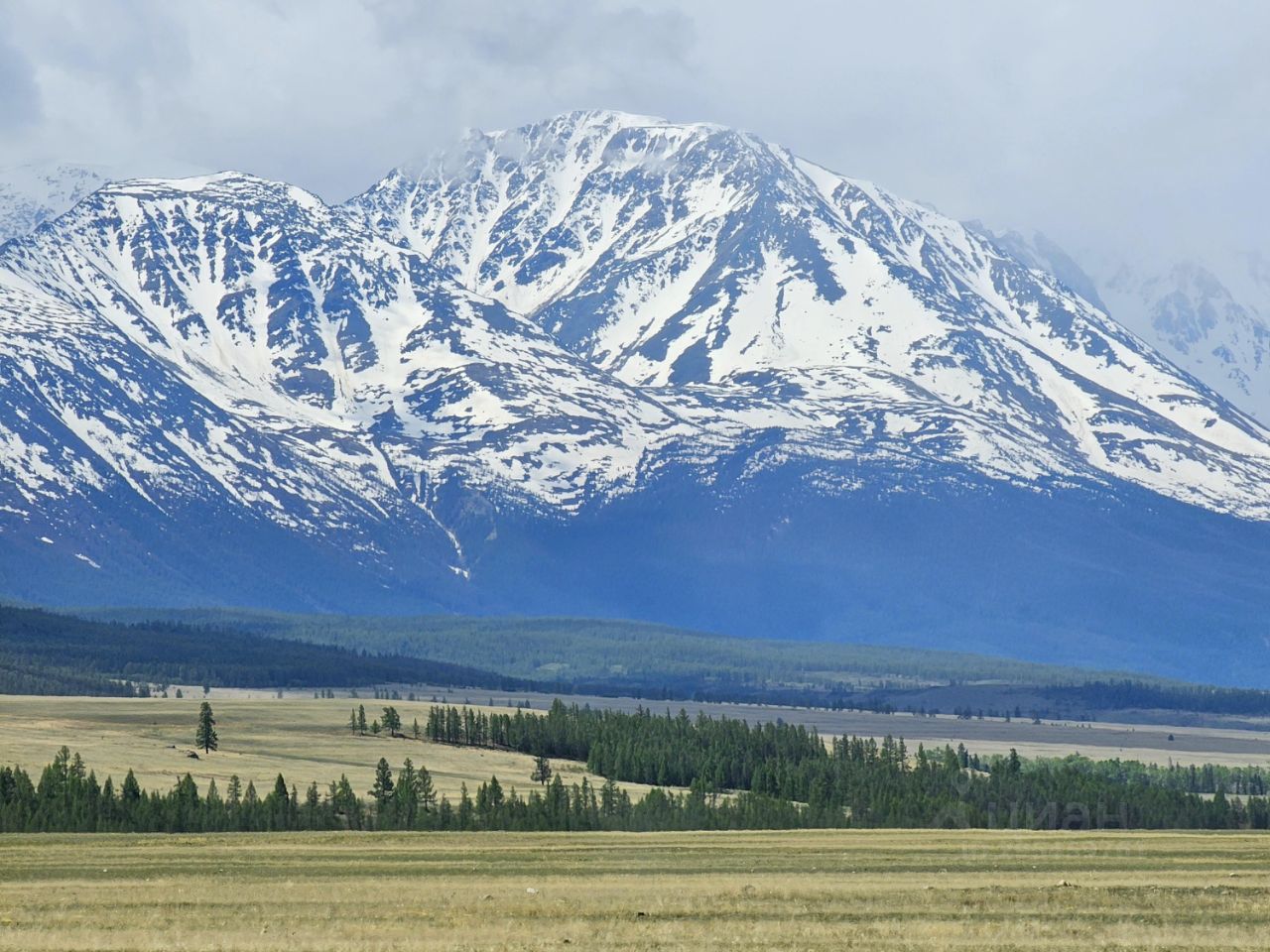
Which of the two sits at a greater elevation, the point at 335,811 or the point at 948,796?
the point at 948,796

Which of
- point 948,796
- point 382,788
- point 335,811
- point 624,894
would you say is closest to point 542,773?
point 948,796

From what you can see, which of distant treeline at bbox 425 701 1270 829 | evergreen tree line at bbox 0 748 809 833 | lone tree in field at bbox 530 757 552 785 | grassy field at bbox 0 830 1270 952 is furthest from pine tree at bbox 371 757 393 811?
lone tree in field at bbox 530 757 552 785

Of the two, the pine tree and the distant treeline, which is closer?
the pine tree

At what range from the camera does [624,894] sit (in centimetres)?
8625

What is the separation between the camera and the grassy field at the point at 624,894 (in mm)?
73625

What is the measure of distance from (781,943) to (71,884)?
31.2 meters

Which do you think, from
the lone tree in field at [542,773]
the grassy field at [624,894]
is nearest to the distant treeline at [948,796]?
the lone tree in field at [542,773]

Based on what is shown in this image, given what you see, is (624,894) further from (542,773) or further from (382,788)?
(542,773)

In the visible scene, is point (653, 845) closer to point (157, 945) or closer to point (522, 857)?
point (522, 857)

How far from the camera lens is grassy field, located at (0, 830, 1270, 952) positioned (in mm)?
73625

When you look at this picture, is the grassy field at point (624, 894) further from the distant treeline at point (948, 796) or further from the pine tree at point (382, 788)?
the distant treeline at point (948, 796)

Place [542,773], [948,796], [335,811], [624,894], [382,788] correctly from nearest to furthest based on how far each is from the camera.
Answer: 1. [624,894]
2. [335,811]
3. [382,788]
4. [948,796]
5. [542,773]

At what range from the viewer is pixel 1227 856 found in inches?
4259

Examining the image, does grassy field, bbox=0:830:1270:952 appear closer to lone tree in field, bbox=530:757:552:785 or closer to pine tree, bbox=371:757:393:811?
pine tree, bbox=371:757:393:811
